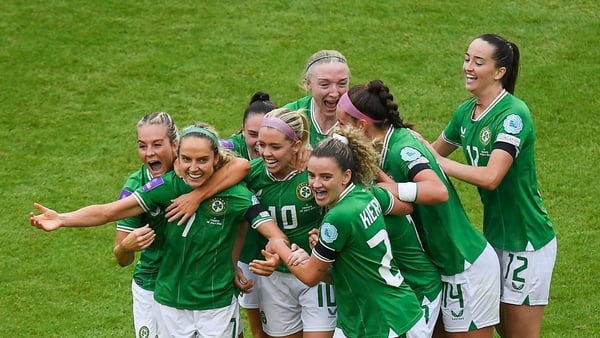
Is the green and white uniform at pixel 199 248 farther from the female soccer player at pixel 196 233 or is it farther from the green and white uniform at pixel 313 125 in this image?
the green and white uniform at pixel 313 125

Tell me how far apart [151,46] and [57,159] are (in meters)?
2.71

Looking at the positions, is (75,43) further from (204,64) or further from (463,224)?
(463,224)

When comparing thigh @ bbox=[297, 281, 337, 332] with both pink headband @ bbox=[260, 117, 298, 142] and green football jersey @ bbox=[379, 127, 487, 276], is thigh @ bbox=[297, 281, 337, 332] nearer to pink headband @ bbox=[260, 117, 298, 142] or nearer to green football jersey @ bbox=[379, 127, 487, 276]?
green football jersey @ bbox=[379, 127, 487, 276]

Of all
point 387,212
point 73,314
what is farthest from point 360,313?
point 73,314

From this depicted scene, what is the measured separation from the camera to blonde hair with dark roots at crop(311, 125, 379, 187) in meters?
6.50

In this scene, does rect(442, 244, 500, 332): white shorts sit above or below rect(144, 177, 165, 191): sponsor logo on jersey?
below

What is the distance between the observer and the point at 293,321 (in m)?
7.67

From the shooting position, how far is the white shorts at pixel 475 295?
7.13 metres

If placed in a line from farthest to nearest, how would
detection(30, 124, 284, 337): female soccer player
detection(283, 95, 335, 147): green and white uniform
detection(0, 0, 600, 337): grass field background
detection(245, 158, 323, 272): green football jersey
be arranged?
detection(0, 0, 600, 337): grass field background
detection(283, 95, 335, 147): green and white uniform
detection(245, 158, 323, 272): green football jersey
detection(30, 124, 284, 337): female soccer player

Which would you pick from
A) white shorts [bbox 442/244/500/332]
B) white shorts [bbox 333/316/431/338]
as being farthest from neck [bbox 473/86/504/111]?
white shorts [bbox 333/316/431/338]

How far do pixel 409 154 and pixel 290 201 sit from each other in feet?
2.83

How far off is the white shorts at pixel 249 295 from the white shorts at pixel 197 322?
0.50 meters

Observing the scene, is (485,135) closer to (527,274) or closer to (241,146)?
(527,274)

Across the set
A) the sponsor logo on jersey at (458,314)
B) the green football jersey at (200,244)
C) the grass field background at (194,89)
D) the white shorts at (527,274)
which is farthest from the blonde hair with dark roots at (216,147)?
the grass field background at (194,89)
